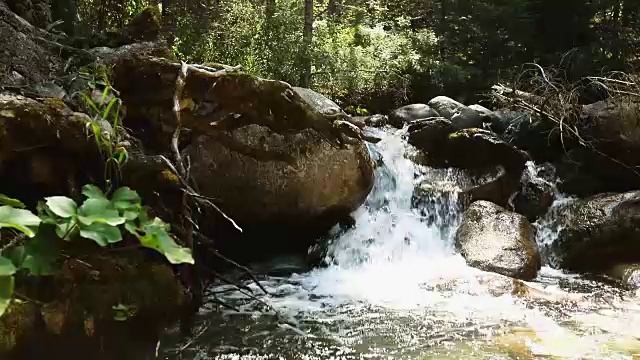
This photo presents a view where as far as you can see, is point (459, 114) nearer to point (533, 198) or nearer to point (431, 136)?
point (431, 136)

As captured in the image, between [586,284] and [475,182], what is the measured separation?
224cm

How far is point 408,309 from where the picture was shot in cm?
516

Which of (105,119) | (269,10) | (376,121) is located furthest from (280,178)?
(269,10)

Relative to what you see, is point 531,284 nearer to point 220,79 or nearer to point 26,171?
point 220,79

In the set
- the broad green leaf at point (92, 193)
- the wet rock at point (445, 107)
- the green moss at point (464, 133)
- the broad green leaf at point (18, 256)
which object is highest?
the broad green leaf at point (92, 193)

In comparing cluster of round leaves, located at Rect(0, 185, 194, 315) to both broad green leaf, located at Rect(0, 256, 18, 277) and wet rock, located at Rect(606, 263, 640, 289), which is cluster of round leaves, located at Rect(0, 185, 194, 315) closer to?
broad green leaf, located at Rect(0, 256, 18, 277)

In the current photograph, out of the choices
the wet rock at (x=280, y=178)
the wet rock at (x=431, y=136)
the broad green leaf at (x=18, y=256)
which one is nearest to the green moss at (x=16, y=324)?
the broad green leaf at (x=18, y=256)

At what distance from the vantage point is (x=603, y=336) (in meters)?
4.31

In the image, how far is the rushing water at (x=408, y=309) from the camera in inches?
159

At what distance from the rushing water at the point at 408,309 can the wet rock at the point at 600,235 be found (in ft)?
0.96

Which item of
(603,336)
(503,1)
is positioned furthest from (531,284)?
(503,1)

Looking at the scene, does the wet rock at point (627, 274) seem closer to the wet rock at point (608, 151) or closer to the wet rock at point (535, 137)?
the wet rock at point (608, 151)

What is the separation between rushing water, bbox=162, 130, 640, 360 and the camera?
4051 millimetres

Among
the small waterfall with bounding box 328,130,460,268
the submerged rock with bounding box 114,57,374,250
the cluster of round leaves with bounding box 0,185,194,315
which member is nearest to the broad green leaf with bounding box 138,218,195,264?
the cluster of round leaves with bounding box 0,185,194,315
